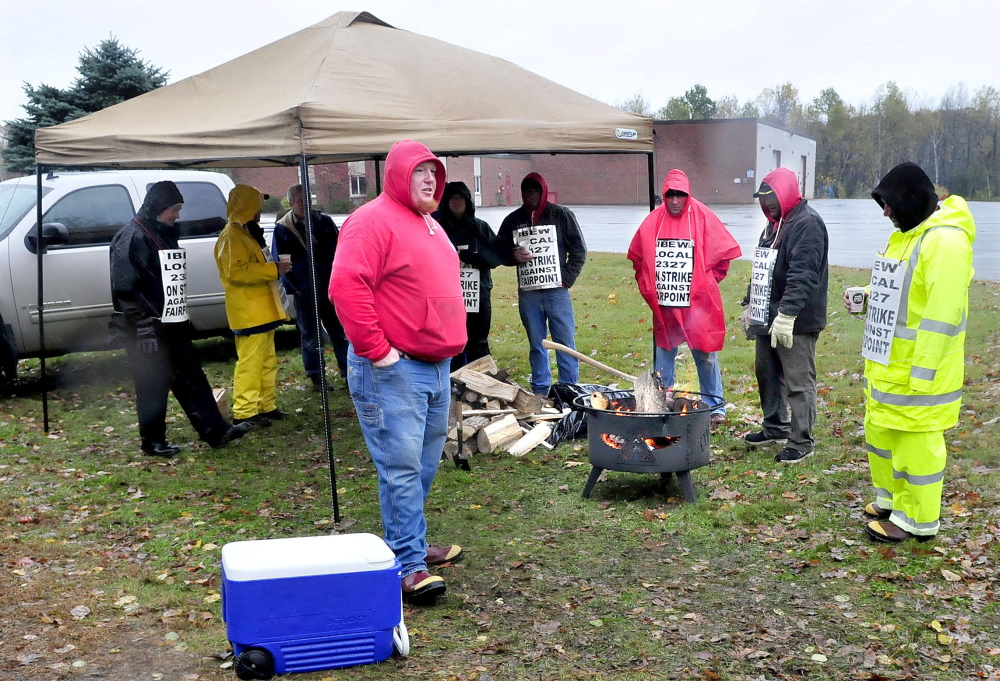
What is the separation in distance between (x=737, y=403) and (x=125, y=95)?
22113 mm

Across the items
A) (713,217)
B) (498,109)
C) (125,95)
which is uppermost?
(125,95)

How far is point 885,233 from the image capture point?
2820 cm

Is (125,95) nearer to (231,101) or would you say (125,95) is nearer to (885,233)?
(231,101)

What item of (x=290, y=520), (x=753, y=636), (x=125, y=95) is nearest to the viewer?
(x=753, y=636)

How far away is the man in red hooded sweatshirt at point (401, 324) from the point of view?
4.26m

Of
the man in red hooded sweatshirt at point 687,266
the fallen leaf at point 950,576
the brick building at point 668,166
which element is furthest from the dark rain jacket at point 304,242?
the brick building at point 668,166

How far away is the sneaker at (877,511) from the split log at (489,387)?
10.9ft

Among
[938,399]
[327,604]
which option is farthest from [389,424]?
[938,399]

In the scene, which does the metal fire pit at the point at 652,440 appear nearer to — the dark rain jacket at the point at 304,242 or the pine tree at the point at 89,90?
the dark rain jacket at the point at 304,242

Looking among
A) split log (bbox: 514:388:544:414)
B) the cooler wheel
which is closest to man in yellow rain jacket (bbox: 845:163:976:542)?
the cooler wheel

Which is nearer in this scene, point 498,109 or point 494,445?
point 498,109

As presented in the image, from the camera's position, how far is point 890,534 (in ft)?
16.5

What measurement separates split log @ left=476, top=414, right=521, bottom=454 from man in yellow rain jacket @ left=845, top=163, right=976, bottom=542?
3.13 m

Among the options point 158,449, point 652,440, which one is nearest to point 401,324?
point 652,440
